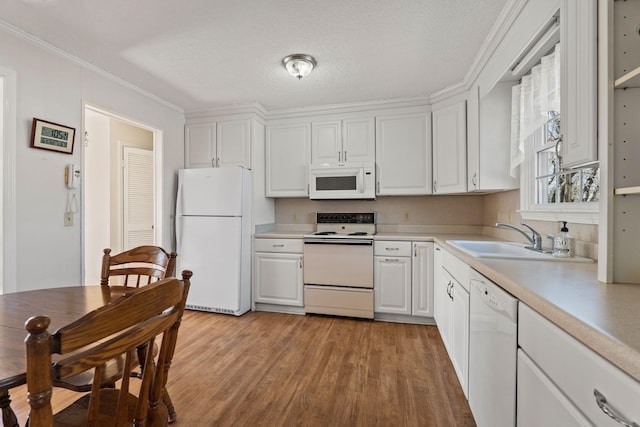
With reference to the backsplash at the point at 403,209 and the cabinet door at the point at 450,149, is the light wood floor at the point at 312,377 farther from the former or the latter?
the cabinet door at the point at 450,149

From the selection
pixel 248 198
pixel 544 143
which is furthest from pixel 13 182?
pixel 544 143

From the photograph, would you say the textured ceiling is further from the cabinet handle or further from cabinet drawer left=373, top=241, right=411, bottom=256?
the cabinet handle

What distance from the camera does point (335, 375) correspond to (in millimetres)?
2012

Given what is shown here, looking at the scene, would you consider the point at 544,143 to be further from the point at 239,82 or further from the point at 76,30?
the point at 76,30

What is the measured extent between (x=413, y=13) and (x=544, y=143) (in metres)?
1.18

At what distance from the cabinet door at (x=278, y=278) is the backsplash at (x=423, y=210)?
0.67 metres

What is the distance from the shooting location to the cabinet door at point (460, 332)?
1.66 metres

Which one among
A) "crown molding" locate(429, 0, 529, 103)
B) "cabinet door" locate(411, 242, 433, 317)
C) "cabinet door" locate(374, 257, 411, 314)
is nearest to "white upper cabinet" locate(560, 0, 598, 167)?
"crown molding" locate(429, 0, 529, 103)

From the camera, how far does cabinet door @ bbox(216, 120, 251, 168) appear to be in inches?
132

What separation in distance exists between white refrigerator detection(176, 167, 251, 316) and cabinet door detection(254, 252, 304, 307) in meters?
0.13

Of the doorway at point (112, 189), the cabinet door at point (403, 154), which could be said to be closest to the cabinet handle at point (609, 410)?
A: the cabinet door at point (403, 154)

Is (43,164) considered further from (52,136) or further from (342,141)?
(342,141)

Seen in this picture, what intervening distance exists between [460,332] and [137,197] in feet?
13.5

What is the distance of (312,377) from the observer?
1990 mm
